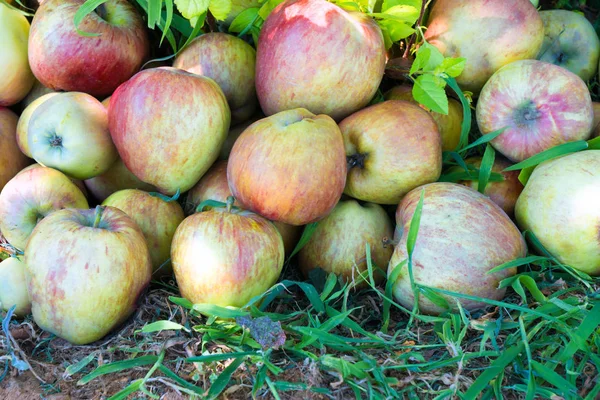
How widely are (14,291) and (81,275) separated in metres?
0.28

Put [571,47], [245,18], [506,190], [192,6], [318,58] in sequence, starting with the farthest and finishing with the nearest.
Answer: [571,47] → [245,18] → [506,190] → [318,58] → [192,6]

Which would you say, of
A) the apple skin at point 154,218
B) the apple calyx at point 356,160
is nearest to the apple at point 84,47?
the apple skin at point 154,218

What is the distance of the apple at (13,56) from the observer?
176 cm

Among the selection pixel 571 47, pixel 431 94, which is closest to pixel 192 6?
pixel 431 94

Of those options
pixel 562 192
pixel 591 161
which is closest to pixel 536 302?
pixel 562 192

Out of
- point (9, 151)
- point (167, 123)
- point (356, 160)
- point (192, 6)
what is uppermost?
point (192, 6)

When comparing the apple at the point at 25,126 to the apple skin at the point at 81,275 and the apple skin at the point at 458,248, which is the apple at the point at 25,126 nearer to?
the apple skin at the point at 81,275

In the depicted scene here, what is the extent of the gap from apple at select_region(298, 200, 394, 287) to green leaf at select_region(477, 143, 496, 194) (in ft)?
0.92

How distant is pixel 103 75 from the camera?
173 cm

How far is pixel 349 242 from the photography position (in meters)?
1.56

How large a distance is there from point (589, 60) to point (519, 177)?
74cm

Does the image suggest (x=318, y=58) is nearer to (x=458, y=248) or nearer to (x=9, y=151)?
(x=458, y=248)

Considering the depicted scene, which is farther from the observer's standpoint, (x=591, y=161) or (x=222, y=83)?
(x=222, y=83)

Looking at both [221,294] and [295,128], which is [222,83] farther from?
[221,294]
